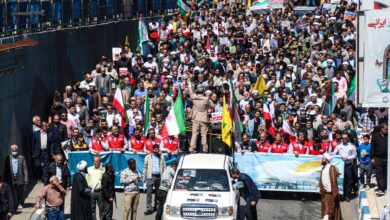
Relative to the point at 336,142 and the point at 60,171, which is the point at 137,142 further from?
the point at 336,142

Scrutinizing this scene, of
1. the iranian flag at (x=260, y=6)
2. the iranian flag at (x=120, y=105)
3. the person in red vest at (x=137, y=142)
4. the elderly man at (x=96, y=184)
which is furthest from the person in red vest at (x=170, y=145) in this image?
the iranian flag at (x=260, y=6)

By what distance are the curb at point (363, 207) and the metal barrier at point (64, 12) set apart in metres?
10.3

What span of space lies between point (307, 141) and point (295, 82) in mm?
6243

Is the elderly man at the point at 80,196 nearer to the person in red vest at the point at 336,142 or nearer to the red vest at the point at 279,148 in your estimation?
the red vest at the point at 279,148

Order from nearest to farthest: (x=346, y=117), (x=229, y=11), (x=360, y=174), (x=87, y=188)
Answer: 1. (x=87, y=188)
2. (x=360, y=174)
3. (x=346, y=117)
4. (x=229, y=11)

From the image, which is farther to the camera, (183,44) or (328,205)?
(183,44)

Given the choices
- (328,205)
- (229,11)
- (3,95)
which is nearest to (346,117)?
(328,205)

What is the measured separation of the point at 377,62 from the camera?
19594 millimetres

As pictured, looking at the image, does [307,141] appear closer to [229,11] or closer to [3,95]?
[3,95]

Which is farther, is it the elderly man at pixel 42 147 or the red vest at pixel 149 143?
the elderly man at pixel 42 147

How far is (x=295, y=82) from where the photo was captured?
33.2m

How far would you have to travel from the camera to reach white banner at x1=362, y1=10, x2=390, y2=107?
63.6 feet

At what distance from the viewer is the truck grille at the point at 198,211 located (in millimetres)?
22609

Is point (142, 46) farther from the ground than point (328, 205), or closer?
farther from the ground
